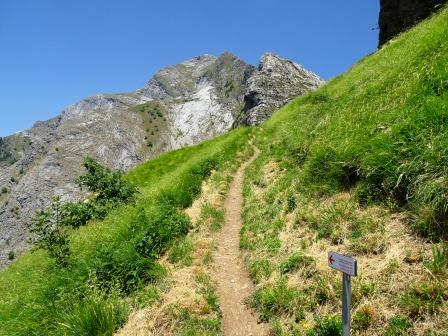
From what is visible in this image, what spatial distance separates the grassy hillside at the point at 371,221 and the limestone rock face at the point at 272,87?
1796 inches

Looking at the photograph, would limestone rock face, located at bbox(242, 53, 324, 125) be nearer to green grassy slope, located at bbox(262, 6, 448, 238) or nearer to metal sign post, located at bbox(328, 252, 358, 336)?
green grassy slope, located at bbox(262, 6, 448, 238)

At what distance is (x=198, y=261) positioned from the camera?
12.6 m

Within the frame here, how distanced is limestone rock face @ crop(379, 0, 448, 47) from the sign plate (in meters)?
29.1

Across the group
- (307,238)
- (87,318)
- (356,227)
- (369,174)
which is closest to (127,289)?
(87,318)

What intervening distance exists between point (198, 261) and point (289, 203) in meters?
3.58

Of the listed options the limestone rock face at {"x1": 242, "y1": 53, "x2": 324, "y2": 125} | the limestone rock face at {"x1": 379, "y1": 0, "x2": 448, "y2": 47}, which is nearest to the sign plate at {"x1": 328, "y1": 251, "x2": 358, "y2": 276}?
the limestone rock face at {"x1": 379, "y1": 0, "x2": 448, "y2": 47}

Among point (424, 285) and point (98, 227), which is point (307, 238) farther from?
point (98, 227)

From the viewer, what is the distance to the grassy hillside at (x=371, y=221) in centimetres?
729

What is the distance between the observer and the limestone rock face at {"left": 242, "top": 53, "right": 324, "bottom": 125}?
208ft

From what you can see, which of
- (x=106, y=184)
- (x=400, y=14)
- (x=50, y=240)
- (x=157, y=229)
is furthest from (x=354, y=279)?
(x=400, y=14)

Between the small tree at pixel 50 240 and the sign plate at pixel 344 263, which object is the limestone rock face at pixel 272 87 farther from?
the sign plate at pixel 344 263

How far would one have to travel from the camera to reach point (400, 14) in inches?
1400

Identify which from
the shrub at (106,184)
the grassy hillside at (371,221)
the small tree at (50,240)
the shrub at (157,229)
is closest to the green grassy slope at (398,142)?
the grassy hillside at (371,221)

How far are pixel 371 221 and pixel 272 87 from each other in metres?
64.3
